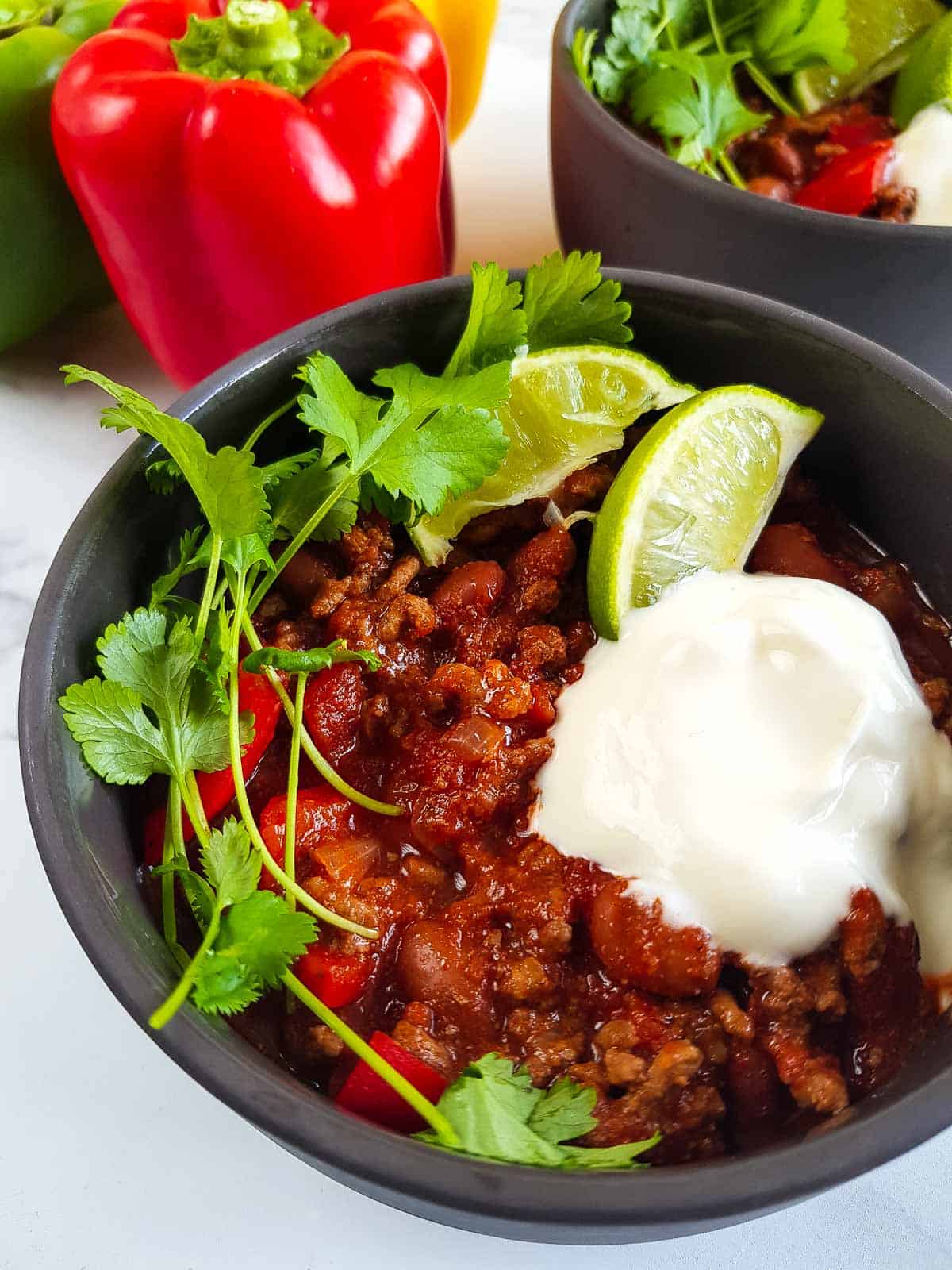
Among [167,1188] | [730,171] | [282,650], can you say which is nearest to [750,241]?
[730,171]

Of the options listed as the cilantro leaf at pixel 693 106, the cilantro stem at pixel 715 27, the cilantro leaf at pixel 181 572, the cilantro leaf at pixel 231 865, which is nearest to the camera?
the cilantro leaf at pixel 231 865

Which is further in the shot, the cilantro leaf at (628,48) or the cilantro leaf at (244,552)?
the cilantro leaf at (628,48)

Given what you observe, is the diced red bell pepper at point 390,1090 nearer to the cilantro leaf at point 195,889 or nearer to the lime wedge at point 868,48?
the cilantro leaf at point 195,889

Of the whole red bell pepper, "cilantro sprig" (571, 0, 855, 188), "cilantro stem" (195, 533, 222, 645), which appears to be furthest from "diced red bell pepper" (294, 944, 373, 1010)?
"cilantro sprig" (571, 0, 855, 188)

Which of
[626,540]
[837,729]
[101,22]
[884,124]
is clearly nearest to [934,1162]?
[837,729]

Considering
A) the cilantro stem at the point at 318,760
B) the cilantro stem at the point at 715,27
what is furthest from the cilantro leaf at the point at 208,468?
→ the cilantro stem at the point at 715,27

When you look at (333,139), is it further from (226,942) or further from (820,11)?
(226,942)
